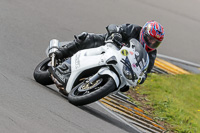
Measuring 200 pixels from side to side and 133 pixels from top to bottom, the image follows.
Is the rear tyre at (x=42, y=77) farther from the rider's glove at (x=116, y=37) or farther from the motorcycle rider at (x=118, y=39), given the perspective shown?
the rider's glove at (x=116, y=37)

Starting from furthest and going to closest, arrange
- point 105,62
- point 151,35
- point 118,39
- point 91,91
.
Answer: point 151,35, point 118,39, point 105,62, point 91,91

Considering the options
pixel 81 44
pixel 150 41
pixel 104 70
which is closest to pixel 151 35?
pixel 150 41

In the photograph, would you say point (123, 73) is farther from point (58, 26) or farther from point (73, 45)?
point (58, 26)

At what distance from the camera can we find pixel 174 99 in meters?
8.14

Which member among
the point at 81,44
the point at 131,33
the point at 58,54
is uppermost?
the point at 131,33

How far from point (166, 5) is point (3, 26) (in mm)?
6032

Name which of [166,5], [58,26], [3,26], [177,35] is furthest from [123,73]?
[166,5]

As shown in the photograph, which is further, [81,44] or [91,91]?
[81,44]

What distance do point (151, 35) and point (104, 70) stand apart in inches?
37.5

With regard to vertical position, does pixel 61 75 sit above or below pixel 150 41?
below

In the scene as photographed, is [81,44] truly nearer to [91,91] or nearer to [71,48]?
[71,48]

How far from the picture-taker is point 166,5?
13297 mm

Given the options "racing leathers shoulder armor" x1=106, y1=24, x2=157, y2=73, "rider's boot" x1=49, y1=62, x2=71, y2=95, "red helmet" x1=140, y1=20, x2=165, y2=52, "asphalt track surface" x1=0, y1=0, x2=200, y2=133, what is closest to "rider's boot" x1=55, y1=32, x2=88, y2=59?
"rider's boot" x1=49, y1=62, x2=71, y2=95

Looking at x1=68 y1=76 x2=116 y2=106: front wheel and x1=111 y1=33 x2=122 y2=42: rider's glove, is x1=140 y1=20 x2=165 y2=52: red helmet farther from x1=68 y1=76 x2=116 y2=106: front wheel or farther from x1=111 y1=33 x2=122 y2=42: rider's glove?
x1=68 y1=76 x2=116 y2=106: front wheel
